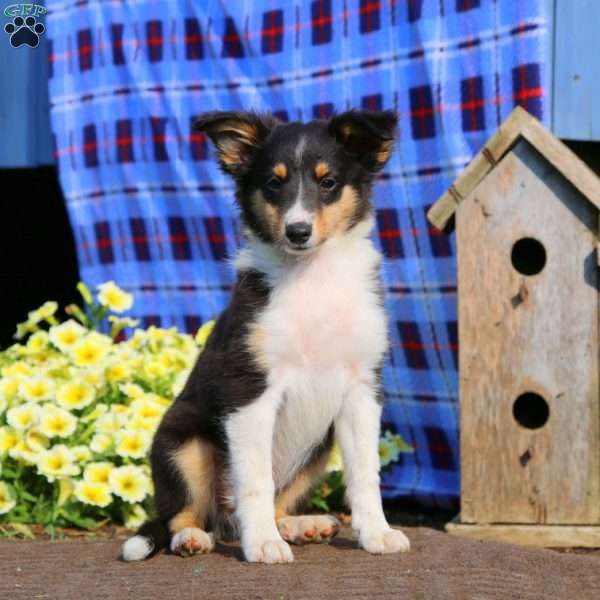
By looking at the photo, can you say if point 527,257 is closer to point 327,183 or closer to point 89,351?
point 327,183

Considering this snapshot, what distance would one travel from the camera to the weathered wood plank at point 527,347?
4.36 meters

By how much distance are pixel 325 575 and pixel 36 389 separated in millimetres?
1963

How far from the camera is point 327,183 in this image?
144 inches

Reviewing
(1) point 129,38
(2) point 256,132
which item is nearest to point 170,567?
(2) point 256,132

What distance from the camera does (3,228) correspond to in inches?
295

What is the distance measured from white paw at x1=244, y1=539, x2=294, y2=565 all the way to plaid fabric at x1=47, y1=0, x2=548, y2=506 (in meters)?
1.74

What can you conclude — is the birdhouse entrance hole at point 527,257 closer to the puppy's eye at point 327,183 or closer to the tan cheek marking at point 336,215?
the tan cheek marking at point 336,215

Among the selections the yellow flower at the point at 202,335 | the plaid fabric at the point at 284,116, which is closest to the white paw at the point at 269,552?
the plaid fabric at the point at 284,116

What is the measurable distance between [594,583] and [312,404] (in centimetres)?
101

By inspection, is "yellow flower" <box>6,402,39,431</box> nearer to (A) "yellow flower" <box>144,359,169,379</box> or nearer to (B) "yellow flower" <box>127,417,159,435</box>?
(B) "yellow flower" <box>127,417,159,435</box>

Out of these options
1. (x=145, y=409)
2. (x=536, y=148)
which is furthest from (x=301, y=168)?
(x=145, y=409)

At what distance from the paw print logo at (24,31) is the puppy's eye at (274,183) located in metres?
2.70

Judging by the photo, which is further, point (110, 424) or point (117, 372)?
point (117, 372)

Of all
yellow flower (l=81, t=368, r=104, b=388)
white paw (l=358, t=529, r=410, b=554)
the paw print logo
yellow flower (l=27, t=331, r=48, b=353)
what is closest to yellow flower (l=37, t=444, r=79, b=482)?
yellow flower (l=81, t=368, r=104, b=388)
